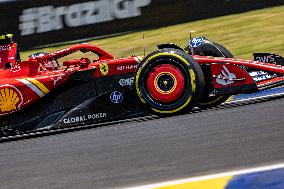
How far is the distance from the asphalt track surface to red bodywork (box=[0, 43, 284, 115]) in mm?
462

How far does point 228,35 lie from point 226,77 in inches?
331

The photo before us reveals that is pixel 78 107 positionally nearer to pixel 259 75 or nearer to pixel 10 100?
pixel 10 100

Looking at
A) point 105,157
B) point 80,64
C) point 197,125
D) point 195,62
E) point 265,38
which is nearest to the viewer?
point 105,157

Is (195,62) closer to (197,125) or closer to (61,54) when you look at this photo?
(197,125)

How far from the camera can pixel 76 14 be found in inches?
677

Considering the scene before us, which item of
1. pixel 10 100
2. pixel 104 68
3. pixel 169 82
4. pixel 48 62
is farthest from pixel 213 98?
pixel 10 100

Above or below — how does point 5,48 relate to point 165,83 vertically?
above

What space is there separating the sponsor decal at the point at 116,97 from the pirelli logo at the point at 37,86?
33.0 inches

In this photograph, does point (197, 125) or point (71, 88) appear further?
point (71, 88)

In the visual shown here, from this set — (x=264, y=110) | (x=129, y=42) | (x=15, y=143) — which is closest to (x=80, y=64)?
(x=15, y=143)

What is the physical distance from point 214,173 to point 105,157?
1.35 metres

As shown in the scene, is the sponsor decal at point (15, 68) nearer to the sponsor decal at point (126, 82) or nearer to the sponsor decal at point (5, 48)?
the sponsor decal at point (5, 48)

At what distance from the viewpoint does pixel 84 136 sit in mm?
6613

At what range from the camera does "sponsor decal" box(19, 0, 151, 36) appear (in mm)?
16797
